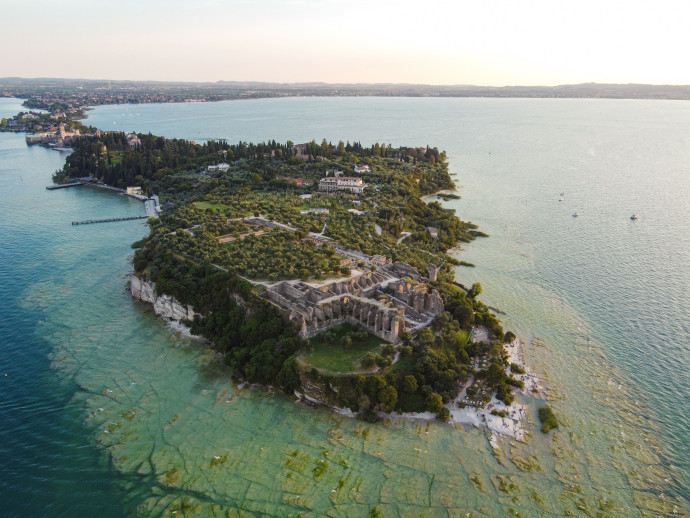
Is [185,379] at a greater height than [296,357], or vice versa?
[296,357]

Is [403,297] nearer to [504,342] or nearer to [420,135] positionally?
[504,342]

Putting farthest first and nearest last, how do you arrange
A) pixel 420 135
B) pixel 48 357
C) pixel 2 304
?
1. pixel 420 135
2. pixel 2 304
3. pixel 48 357

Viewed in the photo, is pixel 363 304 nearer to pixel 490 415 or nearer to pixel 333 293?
pixel 333 293

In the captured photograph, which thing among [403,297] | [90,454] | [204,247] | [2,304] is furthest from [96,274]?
[403,297]

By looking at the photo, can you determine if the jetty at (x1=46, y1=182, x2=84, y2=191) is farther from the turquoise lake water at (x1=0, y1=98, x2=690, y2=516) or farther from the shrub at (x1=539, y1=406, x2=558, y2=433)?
the shrub at (x1=539, y1=406, x2=558, y2=433)

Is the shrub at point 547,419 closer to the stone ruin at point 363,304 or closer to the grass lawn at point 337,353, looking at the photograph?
the stone ruin at point 363,304

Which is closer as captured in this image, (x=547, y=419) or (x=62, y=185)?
(x=547, y=419)

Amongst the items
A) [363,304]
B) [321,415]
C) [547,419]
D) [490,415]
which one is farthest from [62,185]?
[547,419]
